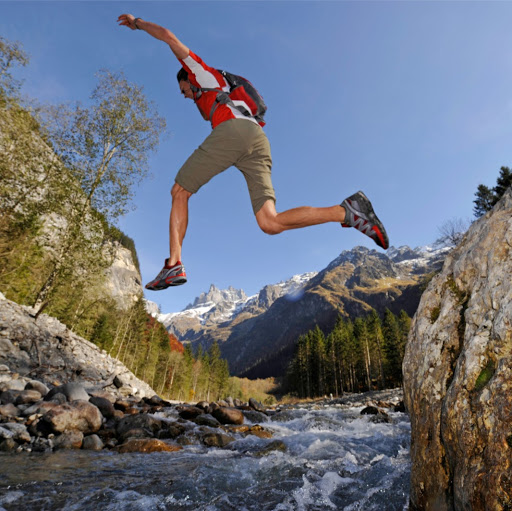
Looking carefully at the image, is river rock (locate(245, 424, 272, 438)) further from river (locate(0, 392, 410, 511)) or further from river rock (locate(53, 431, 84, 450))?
river rock (locate(53, 431, 84, 450))

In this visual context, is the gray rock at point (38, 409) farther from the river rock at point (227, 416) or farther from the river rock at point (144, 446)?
the river rock at point (227, 416)

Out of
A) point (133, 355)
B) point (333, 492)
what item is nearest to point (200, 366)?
point (133, 355)

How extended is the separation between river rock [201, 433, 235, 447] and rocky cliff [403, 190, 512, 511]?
16.7ft

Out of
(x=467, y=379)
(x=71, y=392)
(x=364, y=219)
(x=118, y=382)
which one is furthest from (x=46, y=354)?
(x=467, y=379)

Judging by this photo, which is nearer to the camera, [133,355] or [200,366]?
[133,355]

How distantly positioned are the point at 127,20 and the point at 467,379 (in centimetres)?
499

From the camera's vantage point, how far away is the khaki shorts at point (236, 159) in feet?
11.3

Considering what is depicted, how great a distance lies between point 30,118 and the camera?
12344mm

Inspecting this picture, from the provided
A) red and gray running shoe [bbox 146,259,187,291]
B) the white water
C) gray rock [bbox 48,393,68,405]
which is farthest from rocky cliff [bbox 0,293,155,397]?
red and gray running shoe [bbox 146,259,187,291]

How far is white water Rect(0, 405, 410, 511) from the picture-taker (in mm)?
2826

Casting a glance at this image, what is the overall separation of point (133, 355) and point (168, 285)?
44.6 m

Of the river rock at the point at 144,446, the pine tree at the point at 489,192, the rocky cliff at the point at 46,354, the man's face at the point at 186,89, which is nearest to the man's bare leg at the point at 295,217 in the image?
the man's face at the point at 186,89

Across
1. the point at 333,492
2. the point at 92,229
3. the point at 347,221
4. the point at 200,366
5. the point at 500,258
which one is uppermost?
the point at 92,229

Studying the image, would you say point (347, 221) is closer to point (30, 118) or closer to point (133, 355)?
point (30, 118)
